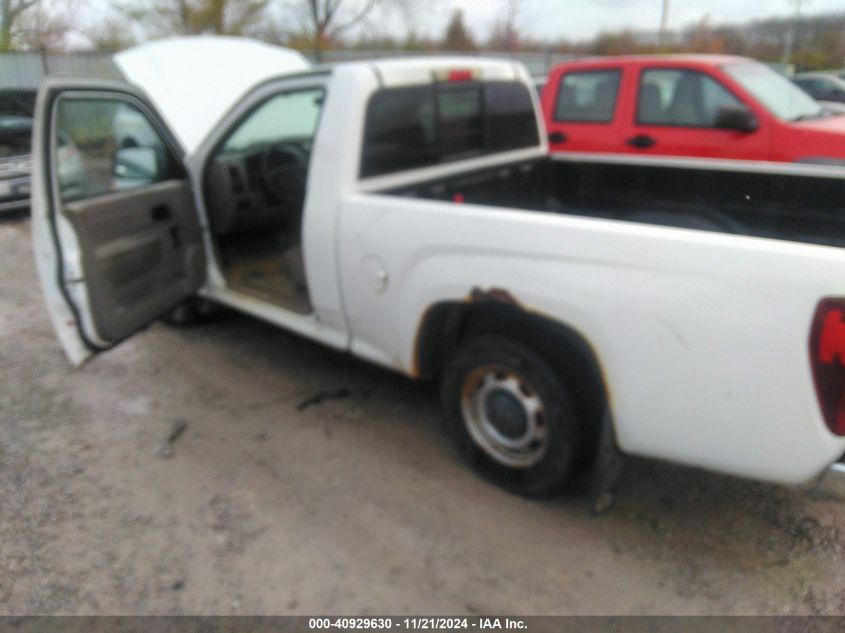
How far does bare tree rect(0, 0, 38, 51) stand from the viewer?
18.8m

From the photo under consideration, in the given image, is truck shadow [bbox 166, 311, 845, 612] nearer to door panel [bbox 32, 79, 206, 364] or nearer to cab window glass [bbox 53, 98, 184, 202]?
door panel [bbox 32, 79, 206, 364]

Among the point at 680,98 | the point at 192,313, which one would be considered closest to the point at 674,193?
the point at 680,98

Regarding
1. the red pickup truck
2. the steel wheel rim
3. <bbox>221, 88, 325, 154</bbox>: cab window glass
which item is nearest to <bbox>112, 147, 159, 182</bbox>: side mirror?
<bbox>221, 88, 325, 154</bbox>: cab window glass

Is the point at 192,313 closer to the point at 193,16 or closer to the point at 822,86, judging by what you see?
the point at 822,86

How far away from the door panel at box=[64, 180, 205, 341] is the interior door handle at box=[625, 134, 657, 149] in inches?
158

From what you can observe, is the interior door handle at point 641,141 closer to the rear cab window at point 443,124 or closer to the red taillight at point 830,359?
the rear cab window at point 443,124

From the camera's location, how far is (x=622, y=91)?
6.12 m

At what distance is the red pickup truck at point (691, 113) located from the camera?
210 inches

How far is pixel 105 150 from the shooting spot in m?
3.59
